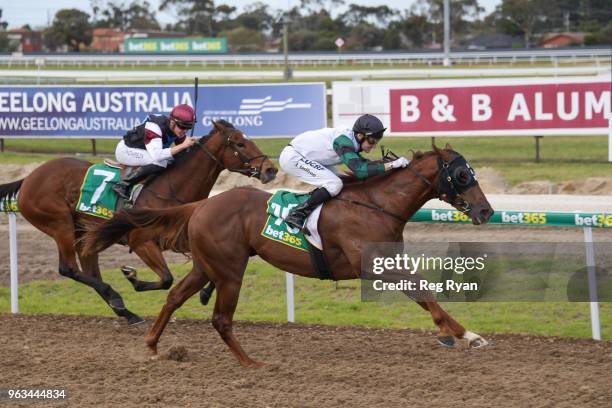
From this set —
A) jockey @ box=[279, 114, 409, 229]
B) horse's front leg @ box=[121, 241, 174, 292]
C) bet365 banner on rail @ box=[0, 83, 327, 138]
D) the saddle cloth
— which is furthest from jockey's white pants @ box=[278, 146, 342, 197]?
bet365 banner on rail @ box=[0, 83, 327, 138]

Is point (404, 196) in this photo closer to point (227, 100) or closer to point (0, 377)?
point (0, 377)

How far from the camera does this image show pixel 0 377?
6.33 metres

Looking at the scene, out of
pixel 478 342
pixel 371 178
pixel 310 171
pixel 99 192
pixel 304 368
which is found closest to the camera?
pixel 478 342

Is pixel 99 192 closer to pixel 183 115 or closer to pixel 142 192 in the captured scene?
pixel 142 192

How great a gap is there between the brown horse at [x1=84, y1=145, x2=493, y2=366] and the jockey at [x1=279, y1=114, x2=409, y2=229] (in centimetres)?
10

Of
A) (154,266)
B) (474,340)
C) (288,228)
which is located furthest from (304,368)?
(154,266)

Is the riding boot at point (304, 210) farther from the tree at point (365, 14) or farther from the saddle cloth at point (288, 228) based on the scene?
the tree at point (365, 14)

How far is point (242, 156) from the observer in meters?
8.11

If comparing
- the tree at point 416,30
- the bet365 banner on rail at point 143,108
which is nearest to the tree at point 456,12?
the tree at point 416,30

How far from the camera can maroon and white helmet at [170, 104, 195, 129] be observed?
812 centimetres

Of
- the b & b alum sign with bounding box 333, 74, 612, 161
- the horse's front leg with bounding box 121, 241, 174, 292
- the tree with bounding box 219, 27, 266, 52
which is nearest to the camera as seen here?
the horse's front leg with bounding box 121, 241, 174, 292

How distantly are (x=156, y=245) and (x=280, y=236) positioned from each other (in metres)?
1.78

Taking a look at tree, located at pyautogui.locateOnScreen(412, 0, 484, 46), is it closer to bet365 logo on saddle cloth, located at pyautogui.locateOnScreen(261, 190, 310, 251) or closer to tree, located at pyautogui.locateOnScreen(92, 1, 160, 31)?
tree, located at pyautogui.locateOnScreen(92, 1, 160, 31)

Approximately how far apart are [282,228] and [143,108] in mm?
12386
